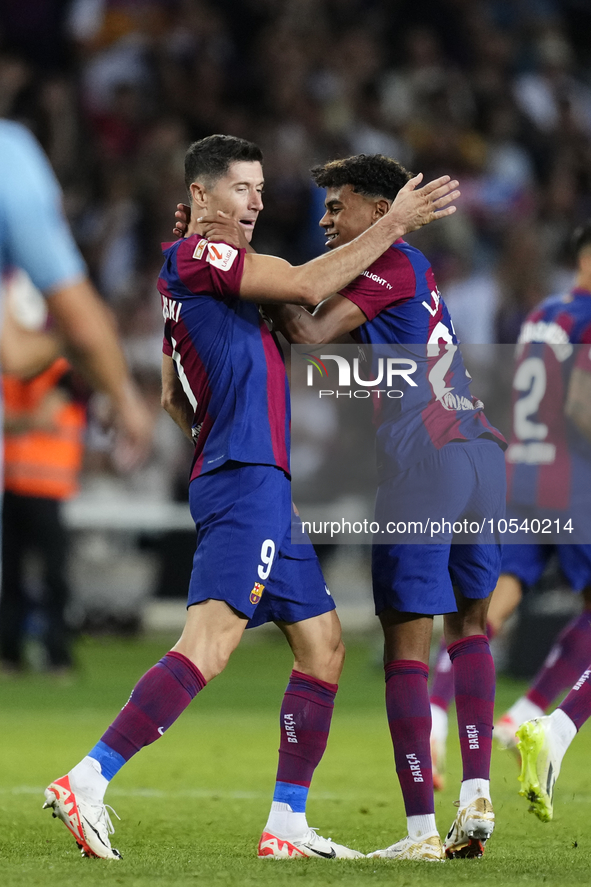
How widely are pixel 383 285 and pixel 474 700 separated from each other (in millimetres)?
1228

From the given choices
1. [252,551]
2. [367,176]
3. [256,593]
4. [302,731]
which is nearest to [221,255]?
[367,176]

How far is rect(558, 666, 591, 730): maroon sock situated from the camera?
4504 mm

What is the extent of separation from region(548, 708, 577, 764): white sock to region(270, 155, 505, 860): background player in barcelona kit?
0.39m

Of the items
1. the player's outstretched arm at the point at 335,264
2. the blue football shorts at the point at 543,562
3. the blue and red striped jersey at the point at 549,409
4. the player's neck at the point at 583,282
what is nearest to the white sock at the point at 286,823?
the player's outstretched arm at the point at 335,264

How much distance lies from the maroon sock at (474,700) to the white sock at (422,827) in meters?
0.18

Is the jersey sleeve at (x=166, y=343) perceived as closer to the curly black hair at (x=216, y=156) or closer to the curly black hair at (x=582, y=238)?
the curly black hair at (x=216, y=156)

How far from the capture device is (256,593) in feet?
12.3

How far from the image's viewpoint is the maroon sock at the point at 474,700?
3975 mm

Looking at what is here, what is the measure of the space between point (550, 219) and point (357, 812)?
9.23 metres

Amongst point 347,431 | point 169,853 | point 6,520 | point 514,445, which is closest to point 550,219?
point 347,431

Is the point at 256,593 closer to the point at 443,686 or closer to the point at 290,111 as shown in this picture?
the point at 443,686

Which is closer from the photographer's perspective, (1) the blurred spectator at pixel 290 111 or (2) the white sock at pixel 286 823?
(2) the white sock at pixel 286 823

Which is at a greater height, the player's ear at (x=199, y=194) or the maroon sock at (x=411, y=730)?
the player's ear at (x=199, y=194)

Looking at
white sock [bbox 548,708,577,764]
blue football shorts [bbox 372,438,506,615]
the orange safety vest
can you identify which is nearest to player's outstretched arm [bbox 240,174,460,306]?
blue football shorts [bbox 372,438,506,615]
